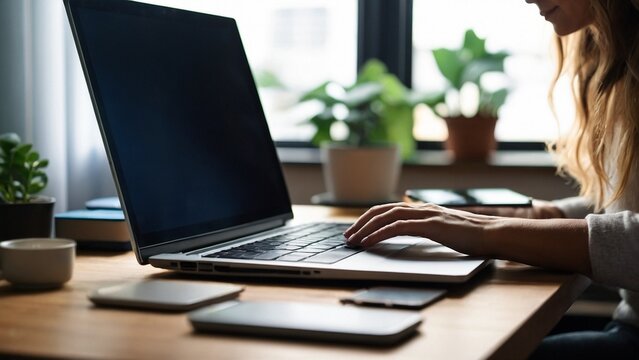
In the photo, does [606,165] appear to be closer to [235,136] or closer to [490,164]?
[235,136]

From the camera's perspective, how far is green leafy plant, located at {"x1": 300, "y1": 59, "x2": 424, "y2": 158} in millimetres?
2176

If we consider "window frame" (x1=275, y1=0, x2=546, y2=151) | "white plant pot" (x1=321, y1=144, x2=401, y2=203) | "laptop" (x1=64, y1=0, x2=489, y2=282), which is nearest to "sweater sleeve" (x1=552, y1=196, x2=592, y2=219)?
"laptop" (x1=64, y1=0, x2=489, y2=282)

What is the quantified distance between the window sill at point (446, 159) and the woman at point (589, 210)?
0.62 m

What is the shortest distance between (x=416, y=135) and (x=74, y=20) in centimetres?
166

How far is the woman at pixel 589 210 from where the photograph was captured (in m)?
1.02

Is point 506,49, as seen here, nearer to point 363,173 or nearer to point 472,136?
point 472,136

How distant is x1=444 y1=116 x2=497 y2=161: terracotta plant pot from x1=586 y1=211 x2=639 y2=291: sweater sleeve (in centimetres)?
A: 135

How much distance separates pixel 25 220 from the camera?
1.12 m

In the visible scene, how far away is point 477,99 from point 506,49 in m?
0.15

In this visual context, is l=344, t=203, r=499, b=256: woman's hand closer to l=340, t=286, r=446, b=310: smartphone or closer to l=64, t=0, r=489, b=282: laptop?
l=64, t=0, r=489, b=282: laptop

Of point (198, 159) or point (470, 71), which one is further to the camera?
point (470, 71)

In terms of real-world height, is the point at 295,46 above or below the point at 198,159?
above

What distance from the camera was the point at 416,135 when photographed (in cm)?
258

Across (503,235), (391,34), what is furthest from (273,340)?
(391,34)
